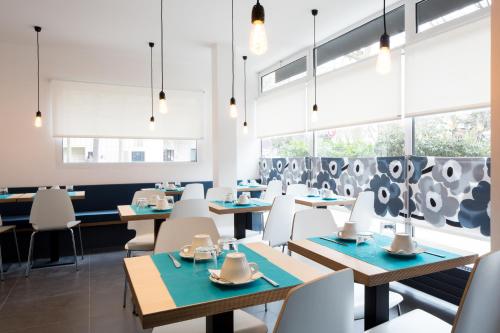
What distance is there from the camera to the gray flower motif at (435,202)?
3170mm

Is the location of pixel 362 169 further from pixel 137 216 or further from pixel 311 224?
pixel 137 216

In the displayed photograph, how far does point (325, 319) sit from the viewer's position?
1.08 metres

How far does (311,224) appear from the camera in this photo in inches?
100

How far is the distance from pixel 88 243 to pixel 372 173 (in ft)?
13.3

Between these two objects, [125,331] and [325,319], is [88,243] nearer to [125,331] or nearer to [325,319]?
[125,331]

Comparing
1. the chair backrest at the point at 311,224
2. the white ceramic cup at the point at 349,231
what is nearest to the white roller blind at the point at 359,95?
the chair backrest at the point at 311,224

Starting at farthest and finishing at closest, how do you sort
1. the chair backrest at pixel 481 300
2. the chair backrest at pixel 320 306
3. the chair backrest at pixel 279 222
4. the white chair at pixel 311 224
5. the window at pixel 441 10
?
the chair backrest at pixel 279 222 → the window at pixel 441 10 → the white chair at pixel 311 224 → the chair backrest at pixel 481 300 → the chair backrest at pixel 320 306

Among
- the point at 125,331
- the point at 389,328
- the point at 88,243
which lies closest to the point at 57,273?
the point at 88,243

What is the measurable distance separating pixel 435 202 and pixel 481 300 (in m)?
2.24

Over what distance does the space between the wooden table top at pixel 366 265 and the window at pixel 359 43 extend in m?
2.99

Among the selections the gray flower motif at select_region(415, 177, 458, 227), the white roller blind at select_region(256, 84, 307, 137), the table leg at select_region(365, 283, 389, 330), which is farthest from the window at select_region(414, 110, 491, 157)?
the white roller blind at select_region(256, 84, 307, 137)

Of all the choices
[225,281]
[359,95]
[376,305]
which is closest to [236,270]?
[225,281]

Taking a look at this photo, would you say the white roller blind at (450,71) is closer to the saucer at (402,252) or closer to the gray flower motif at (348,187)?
the gray flower motif at (348,187)

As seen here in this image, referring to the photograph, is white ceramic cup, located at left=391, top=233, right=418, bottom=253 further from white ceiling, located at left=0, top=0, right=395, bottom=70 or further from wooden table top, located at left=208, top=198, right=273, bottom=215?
white ceiling, located at left=0, top=0, right=395, bottom=70
